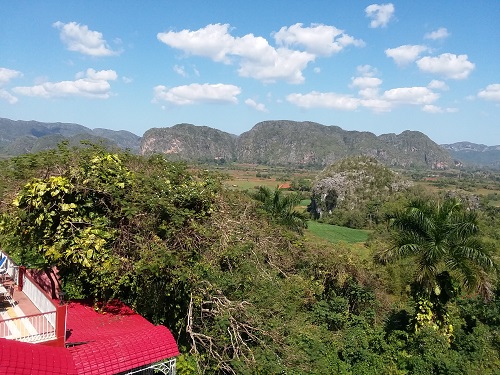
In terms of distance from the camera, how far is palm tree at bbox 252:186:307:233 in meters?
20.6

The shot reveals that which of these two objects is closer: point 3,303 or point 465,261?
point 3,303

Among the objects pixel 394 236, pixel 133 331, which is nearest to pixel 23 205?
pixel 133 331

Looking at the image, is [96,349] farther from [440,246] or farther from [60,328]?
[440,246]

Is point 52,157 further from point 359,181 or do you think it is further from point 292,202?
point 359,181

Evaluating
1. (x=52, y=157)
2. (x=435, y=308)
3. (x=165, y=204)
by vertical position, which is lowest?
(x=435, y=308)

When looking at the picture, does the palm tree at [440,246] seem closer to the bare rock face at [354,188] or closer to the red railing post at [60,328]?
the red railing post at [60,328]

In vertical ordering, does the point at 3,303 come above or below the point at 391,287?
above

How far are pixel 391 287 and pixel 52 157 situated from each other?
53.1 feet

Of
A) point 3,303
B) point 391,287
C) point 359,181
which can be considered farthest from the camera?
point 359,181

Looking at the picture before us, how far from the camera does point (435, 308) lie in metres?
12.1

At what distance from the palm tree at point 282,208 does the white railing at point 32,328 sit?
14.4 m

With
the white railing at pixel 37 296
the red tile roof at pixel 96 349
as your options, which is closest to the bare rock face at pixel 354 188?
the red tile roof at pixel 96 349

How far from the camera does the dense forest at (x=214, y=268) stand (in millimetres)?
8102

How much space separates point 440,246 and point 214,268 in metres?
6.55
